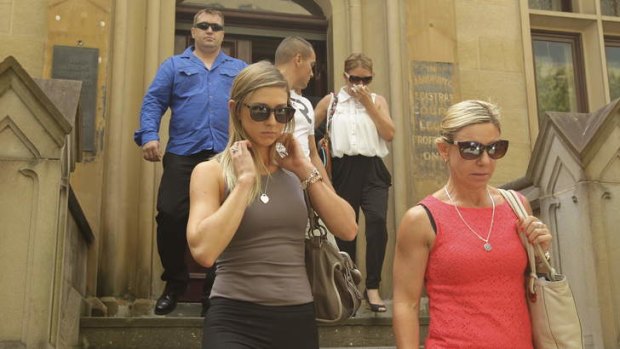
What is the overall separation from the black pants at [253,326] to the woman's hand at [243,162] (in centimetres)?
37

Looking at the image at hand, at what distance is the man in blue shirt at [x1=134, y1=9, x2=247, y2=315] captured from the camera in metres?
5.05

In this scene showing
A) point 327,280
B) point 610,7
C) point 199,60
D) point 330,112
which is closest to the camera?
point 327,280

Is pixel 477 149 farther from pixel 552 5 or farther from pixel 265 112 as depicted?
pixel 552 5

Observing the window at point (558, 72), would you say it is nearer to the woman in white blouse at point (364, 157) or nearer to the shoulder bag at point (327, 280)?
the woman in white blouse at point (364, 157)

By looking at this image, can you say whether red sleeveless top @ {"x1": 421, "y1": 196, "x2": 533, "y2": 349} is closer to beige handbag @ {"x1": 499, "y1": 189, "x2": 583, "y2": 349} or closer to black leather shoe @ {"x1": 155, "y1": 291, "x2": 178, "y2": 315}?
beige handbag @ {"x1": 499, "y1": 189, "x2": 583, "y2": 349}

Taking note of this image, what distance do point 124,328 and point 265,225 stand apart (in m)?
2.95

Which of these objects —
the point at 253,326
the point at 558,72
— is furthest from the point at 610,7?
the point at 253,326

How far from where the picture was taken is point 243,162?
2486 mm

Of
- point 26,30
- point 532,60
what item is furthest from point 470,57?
point 26,30

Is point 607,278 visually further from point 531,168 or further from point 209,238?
point 209,238

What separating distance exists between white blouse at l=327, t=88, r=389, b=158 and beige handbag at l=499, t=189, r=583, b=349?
2.82 meters

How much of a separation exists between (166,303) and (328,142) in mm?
1524

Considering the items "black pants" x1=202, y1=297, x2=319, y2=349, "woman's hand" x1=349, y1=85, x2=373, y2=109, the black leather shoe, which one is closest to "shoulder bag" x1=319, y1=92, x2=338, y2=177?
"woman's hand" x1=349, y1=85, x2=373, y2=109

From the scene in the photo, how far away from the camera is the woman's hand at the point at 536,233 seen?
2.64 m
